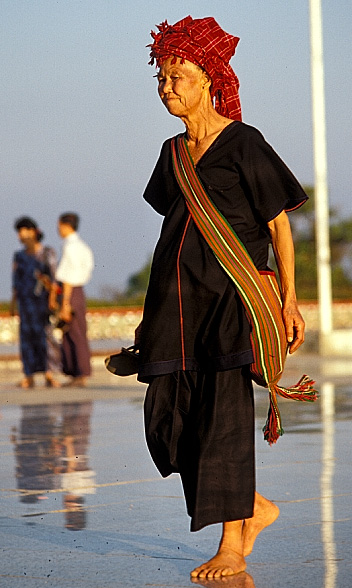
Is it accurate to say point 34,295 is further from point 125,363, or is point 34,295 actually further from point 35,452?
point 125,363

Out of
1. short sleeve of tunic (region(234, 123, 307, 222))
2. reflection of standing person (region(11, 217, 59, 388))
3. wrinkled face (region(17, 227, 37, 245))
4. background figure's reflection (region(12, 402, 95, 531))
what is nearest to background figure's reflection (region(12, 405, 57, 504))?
background figure's reflection (region(12, 402, 95, 531))

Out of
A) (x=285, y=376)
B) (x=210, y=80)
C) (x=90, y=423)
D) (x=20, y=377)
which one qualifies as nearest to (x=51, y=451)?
(x=90, y=423)

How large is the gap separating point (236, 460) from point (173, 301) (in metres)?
0.60

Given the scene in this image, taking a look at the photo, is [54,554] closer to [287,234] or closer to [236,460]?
[236,460]

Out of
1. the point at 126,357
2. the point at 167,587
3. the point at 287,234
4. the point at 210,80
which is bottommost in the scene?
the point at 167,587

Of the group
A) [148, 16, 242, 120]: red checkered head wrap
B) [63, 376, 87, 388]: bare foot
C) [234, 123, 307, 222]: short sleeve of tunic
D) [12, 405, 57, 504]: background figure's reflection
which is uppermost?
[148, 16, 242, 120]: red checkered head wrap

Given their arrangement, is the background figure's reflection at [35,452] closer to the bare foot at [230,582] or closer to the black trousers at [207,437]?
the black trousers at [207,437]

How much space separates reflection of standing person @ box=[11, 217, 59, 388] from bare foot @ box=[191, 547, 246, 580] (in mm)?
9679

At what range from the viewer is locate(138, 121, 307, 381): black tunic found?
4.68m

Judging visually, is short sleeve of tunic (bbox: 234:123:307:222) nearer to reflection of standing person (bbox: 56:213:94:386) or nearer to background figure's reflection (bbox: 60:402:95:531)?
background figure's reflection (bbox: 60:402:95:531)

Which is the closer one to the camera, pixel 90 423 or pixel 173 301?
pixel 173 301

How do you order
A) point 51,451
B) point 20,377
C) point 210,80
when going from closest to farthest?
point 210,80 < point 51,451 < point 20,377

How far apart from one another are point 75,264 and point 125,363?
352 inches

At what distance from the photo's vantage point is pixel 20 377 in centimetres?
1630
